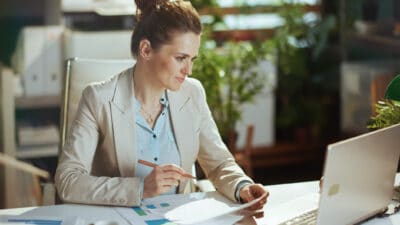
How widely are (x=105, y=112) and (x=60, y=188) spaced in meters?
0.28

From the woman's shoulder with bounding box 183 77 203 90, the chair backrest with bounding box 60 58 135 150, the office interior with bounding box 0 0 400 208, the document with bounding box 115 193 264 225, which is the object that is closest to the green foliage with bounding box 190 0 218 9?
the office interior with bounding box 0 0 400 208

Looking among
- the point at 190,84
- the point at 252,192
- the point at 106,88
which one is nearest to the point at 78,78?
the point at 106,88

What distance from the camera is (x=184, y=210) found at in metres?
2.07

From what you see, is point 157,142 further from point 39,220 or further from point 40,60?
point 40,60

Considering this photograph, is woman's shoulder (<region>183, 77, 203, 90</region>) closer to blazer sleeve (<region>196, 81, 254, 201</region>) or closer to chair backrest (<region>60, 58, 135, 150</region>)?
blazer sleeve (<region>196, 81, 254, 201</region>)

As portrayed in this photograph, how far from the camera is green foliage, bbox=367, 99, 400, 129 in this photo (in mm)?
2289

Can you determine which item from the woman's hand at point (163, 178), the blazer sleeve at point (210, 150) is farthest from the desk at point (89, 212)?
the blazer sleeve at point (210, 150)

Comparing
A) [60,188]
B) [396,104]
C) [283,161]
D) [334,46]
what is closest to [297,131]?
[283,161]

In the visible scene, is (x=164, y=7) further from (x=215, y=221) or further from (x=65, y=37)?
(x=65, y=37)

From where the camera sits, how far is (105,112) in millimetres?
2281

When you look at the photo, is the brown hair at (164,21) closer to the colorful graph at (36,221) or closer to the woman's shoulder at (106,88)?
the woman's shoulder at (106,88)

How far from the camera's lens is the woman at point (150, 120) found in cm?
222

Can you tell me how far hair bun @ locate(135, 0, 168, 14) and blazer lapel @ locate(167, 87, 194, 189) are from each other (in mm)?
276

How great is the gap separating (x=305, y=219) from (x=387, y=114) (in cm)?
49
